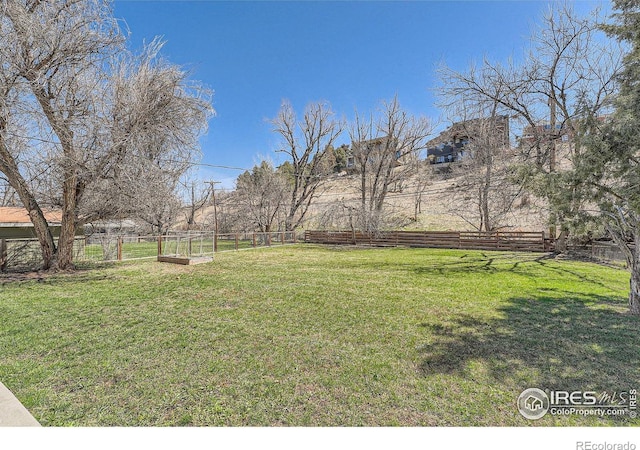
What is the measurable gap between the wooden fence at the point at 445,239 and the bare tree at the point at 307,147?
3.36m

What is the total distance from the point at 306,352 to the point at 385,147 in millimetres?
19932

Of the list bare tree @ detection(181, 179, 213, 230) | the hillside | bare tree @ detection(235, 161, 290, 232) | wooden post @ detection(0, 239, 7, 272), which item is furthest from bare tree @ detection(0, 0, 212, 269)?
bare tree @ detection(181, 179, 213, 230)

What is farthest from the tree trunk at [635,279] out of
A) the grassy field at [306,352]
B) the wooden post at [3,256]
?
the wooden post at [3,256]

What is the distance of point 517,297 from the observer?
5410 mm

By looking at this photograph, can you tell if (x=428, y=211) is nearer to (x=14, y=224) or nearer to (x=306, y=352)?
(x=306, y=352)

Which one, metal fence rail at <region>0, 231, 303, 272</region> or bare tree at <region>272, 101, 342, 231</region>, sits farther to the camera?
bare tree at <region>272, 101, 342, 231</region>

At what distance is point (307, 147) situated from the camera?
23.1 metres

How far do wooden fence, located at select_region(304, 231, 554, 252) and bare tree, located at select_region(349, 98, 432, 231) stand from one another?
215cm

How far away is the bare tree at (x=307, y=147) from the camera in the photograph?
22.5 metres

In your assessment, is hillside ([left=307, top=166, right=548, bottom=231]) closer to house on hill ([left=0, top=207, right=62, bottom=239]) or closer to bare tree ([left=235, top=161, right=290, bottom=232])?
bare tree ([left=235, top=161, right=290, bottom=232])

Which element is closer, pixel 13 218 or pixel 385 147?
pixel 13 218

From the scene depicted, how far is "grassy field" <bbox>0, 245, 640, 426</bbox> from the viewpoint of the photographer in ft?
6.82

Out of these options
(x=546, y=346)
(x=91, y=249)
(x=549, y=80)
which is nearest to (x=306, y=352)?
(x=546, y=346)

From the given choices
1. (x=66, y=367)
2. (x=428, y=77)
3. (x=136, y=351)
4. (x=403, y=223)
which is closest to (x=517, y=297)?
(x=136, y=351)
